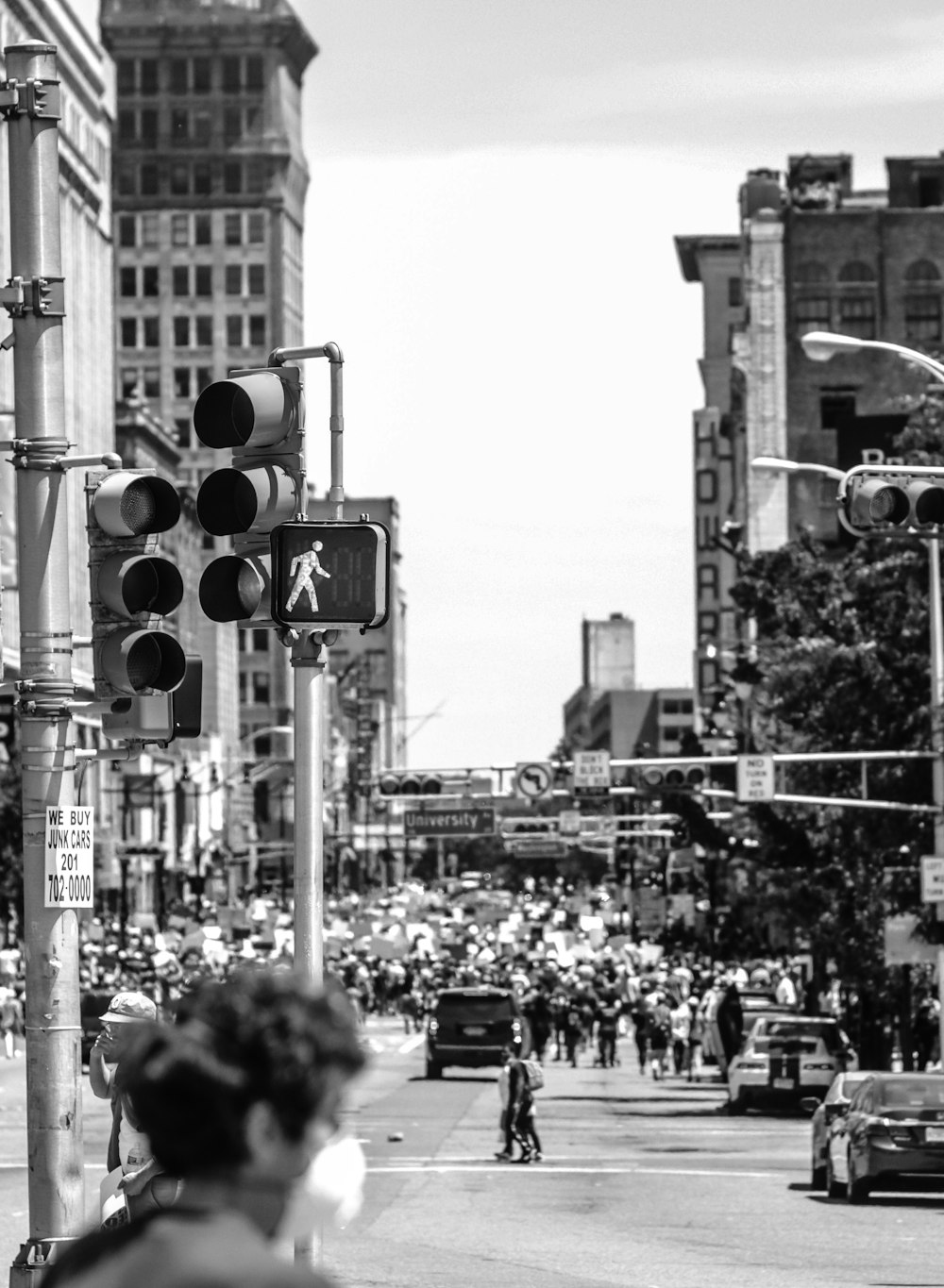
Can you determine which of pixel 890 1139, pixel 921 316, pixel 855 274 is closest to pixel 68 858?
pixel 890 1139

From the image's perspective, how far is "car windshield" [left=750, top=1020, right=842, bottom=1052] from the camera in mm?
40781

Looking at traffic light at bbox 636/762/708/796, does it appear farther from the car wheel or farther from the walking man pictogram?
the walking man pictogram

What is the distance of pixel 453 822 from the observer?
196 ft

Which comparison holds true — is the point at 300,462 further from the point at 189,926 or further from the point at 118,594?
the point at 189,926

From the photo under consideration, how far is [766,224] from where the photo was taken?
108750 millimetres

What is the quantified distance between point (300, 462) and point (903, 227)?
99130mm

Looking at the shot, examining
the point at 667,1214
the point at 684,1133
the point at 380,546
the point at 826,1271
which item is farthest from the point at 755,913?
the point at 380,546

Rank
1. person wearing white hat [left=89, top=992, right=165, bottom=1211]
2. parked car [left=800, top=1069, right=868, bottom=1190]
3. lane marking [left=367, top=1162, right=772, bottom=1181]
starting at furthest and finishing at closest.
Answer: lane marking [left=367, top=1162, right=772, bottom=1181], parked car [left=800, top=1069, right=868, bottom=1190], person wearing white hat [left=89, top=992, right=165, bottom=1211]

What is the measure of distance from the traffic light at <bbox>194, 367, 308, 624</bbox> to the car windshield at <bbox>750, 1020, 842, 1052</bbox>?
95.8ft

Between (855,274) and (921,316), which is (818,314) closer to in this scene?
(855,274)

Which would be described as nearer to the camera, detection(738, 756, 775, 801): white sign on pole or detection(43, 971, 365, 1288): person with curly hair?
detection(43, 971, 365, 1288): person with curly hair

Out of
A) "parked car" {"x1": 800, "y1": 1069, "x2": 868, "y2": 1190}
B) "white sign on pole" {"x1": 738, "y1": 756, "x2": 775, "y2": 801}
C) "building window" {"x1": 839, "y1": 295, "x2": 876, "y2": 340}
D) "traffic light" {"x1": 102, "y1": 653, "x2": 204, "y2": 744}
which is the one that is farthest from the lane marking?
"building window" {"x1": 839, "y1": 295, "x2": 876, "y2": 340}

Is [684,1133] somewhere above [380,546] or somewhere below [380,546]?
below

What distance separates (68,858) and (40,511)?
1.62 metres
